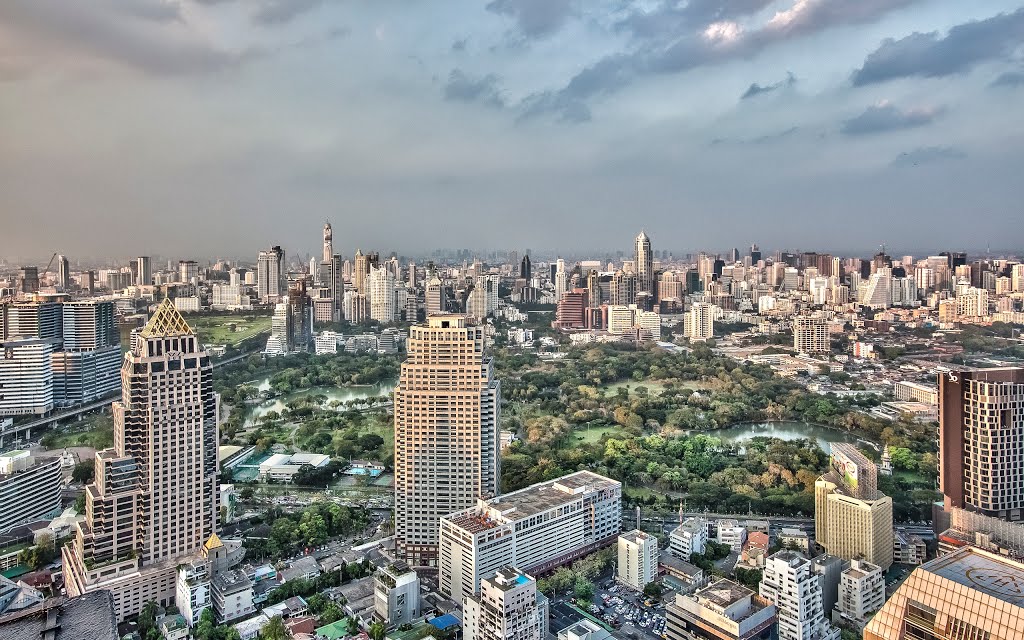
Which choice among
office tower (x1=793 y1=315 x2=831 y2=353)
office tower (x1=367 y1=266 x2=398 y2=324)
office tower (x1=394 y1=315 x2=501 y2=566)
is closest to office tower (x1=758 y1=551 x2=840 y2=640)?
office tower (x1=394 y1=315 x2=501 y2=566)

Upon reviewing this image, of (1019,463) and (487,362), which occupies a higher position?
(487,362)

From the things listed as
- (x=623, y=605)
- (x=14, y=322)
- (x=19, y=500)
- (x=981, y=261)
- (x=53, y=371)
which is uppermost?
(x=981, y=261)

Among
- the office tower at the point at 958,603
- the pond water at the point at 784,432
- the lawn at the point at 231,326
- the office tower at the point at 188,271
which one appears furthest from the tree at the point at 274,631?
the lawn at the point at 231,326

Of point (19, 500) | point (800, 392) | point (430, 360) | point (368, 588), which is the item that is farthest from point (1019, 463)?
point (19, 500)

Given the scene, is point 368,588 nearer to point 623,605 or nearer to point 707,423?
point 623,605

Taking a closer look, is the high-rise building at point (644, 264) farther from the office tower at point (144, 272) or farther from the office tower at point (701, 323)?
the office tower at point (144, 272)

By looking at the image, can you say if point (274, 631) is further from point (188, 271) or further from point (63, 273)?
point (188, 271)
